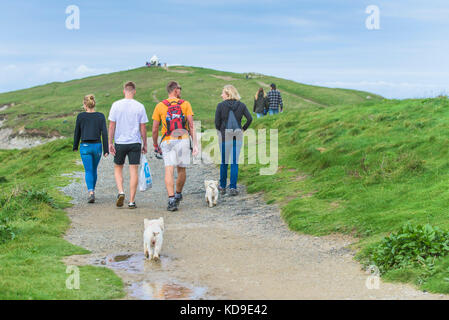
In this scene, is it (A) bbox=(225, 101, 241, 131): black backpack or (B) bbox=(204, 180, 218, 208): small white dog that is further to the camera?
(A) bbox=(225, 101, 241, 131): black backpack

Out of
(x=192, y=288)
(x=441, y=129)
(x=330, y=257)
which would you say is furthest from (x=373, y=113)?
(x=192, y=288)

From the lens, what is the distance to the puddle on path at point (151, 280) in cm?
730

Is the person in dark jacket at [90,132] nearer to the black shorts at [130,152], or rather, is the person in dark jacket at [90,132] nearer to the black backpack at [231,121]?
the black shorts at [130,152]

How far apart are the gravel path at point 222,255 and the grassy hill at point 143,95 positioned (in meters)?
43.1

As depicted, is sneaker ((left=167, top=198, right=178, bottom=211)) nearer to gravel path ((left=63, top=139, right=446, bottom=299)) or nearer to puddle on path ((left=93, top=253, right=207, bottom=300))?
gravel path ((left=63, top=139, right=446, bottom=299))

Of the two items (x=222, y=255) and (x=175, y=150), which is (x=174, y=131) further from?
(x=222, y=255)

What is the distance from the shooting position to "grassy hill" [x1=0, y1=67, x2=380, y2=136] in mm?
67125

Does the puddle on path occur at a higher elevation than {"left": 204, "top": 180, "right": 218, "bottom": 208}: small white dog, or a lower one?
lower

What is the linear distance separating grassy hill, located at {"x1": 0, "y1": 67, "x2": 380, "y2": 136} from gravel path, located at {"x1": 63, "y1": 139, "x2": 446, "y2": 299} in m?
43.1

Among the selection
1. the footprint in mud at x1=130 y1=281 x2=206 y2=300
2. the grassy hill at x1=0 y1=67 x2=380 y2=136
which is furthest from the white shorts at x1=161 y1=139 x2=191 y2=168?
the grassy hill at x1=0 y1=67 x2=380 y2=136

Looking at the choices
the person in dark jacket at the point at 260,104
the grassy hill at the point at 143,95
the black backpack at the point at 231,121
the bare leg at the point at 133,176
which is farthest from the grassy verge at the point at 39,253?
the grassy hill at the point at 143,95

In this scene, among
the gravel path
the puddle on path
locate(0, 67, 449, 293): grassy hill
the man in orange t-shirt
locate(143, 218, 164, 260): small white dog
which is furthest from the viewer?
the man in orange t-shirt

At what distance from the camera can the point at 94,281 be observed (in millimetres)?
7766
